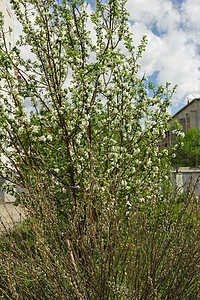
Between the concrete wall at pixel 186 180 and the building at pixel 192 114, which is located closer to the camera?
the concrete wall at pixel 186 180

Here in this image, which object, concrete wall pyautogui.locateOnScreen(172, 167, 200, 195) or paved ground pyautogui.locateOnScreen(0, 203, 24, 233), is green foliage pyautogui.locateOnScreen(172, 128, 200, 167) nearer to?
concrete wall pyautogui.locateOnScreen(172, 167, 200, 195)

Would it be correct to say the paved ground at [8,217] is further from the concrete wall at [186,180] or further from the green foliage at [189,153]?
the green foliage at [189,153]

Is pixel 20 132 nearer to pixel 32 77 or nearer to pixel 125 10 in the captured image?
pixel 32 77

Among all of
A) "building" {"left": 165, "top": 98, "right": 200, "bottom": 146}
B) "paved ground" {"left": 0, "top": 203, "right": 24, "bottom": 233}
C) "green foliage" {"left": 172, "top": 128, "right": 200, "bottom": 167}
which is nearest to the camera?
"paved ground" {"left": 0, "top": 203, "right": 24, "bottom": 233}

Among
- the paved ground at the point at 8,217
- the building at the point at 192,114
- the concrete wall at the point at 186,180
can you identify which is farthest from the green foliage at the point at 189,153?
the paved ground at the point at 8,217

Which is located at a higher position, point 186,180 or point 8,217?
point 186,180

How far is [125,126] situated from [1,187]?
2.45m

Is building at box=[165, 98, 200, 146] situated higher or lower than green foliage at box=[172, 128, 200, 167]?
higher

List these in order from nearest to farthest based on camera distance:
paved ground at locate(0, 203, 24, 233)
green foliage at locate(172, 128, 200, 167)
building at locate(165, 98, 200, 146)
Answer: paved ground at locate(0, 203, 24, 233) < green foliage at locate(172, 128, 200, 167) < building at locate(165, 98, 200, 146)

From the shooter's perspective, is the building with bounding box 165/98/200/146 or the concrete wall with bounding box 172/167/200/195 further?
the building with bounding box 165/98/200/146

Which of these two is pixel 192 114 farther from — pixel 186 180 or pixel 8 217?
pixel 8 217

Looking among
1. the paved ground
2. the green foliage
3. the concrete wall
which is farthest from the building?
the paved ground

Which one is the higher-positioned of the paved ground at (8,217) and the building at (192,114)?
the building at (192,114)

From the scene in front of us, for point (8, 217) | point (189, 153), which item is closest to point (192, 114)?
point (189, 153)
